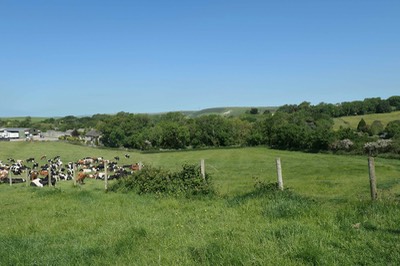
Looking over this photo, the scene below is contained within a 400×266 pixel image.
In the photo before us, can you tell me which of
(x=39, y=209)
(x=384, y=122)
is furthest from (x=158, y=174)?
(x=384, y=122)

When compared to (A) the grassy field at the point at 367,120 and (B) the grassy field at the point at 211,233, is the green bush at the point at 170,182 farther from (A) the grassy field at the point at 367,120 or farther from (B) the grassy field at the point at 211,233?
(A) the grassy field at the point at 367,120

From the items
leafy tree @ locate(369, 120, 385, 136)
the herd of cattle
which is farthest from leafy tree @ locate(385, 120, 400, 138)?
the herd of cattle

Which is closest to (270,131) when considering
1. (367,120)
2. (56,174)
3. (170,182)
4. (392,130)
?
(367,120)

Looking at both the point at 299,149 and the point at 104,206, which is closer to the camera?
the point at 104,206

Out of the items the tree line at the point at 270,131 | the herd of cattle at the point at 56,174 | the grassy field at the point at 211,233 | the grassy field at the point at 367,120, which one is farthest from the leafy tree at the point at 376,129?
the grassy field at the point at 211,233

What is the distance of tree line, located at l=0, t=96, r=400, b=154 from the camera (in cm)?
8056

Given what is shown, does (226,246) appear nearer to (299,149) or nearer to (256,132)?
(299,149)

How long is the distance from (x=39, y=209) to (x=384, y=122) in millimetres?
99905

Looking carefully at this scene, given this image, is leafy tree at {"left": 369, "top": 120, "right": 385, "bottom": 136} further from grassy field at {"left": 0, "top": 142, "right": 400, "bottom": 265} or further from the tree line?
grassy field at {"left": 0, "top": 142, "right": 400, "bottom": 265}

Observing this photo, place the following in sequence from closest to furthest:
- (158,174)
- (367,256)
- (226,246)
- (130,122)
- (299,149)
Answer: (367,256) → (226,246) → (158,174) → (299,149) → (130,122)

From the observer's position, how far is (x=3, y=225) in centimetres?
1202

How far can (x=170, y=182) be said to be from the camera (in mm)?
16828

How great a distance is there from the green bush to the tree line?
204 ft

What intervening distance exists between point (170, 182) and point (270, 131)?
95233 millimetres
